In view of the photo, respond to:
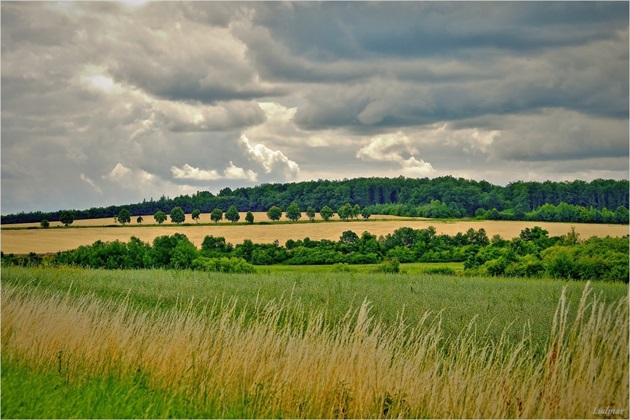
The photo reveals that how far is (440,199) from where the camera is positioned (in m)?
97.4

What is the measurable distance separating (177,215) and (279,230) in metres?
13.3

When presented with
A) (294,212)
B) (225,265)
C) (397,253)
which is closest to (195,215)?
(294,212)

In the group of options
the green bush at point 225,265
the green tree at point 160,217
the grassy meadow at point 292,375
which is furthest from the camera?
the green tree at point 160,217

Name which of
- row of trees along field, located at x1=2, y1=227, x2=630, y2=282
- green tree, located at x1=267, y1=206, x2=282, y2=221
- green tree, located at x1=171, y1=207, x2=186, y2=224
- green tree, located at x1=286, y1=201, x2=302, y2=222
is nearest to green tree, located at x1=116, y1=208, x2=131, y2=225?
green tree, located at x1=171, y1=207, x2=186, y2=224

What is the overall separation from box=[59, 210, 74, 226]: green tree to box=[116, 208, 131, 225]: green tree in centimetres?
543

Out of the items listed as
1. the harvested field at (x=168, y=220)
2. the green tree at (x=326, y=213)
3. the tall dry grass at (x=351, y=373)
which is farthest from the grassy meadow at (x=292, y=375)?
the green tree at (x=326, y=213)

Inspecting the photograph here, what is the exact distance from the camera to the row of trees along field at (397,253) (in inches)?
1793

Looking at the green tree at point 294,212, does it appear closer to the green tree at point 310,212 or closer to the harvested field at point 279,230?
the green tree at point 310,212

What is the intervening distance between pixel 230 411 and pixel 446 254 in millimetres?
59388

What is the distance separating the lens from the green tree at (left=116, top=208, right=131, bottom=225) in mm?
75731

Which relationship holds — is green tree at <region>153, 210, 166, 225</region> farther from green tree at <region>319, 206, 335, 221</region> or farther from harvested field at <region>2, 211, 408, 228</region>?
green tree at <region>319, 206, 335, 221</region>

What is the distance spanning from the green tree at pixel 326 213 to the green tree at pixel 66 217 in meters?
30.8

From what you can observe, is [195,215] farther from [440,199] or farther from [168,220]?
[440,199]

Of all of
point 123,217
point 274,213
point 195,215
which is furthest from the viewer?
point 274,213
